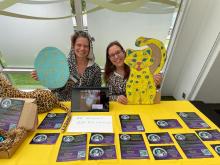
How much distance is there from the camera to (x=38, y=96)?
4.45ft

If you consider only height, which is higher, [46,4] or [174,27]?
[46,4]

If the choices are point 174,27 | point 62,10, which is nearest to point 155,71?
point 174,27

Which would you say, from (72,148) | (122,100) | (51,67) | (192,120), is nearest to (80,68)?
(51,67)

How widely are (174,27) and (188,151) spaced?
197cm

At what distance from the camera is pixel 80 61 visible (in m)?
1.82

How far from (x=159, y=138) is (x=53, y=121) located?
0.66 metres

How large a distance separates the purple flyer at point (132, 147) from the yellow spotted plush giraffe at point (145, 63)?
43cm

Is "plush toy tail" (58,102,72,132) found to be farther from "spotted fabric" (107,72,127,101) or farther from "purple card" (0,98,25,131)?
"spotted fabric" (107,72,127,101)

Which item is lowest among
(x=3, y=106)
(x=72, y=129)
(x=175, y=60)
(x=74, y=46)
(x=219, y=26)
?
(x=175, y=60)

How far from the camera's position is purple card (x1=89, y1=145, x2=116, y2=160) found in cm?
96

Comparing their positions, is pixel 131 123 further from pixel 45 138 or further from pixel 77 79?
pixel 77 79

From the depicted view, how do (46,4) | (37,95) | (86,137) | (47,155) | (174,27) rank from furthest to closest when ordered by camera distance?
(174,27) < (46,4) < (37,95) < (86,137) < (47,155)

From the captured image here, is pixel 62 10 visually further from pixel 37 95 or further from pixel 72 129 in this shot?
pixel 72 129

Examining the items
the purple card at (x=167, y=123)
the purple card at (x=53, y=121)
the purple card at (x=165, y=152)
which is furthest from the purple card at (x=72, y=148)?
the purple card at (x=167, y=123)
